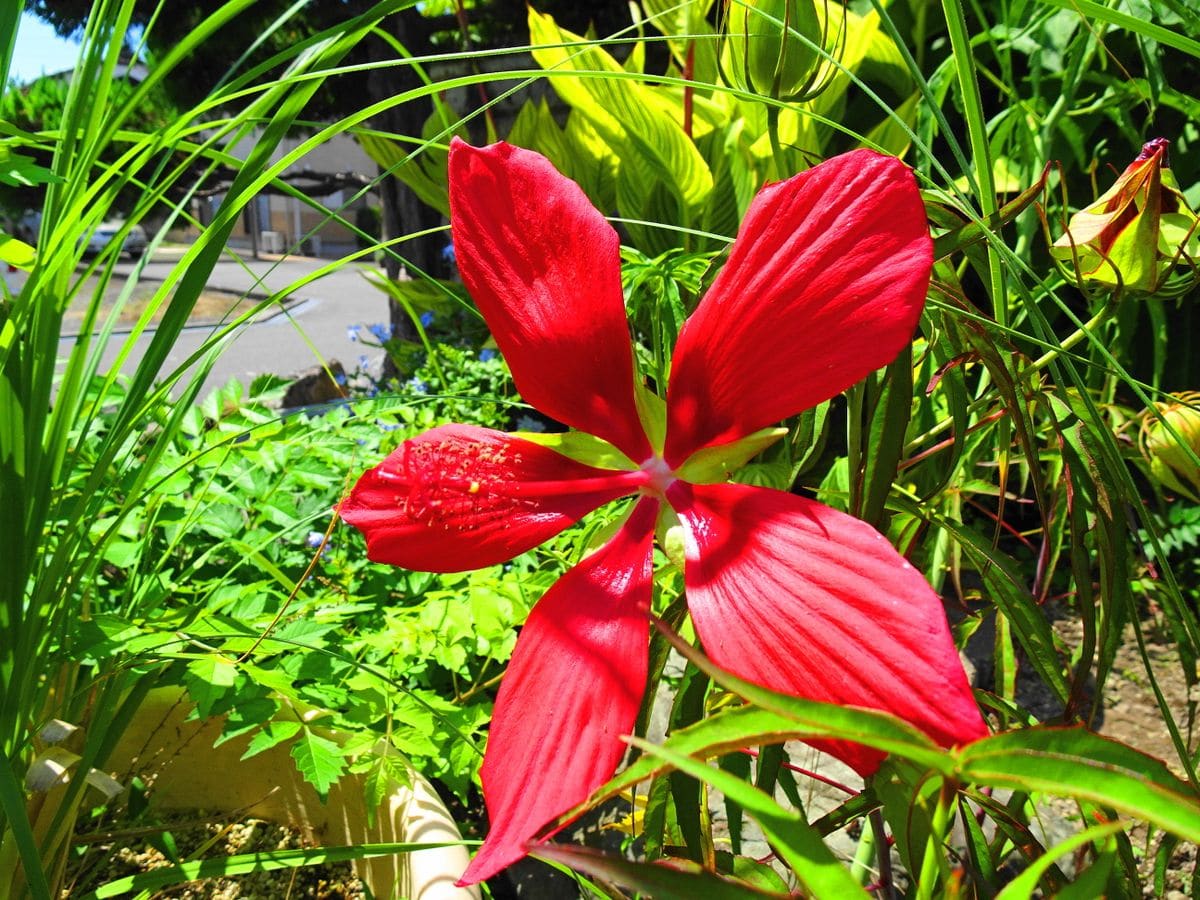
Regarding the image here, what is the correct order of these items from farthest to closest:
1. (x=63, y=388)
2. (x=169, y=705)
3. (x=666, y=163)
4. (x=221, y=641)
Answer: (x=666, y=163) < (x=169, y=705) < (x=221, y=641) < (x=63, y=388)

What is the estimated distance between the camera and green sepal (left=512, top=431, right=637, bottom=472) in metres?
0.35

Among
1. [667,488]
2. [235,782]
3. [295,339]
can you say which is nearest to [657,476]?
[667,488]

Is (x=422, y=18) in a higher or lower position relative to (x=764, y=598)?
higher

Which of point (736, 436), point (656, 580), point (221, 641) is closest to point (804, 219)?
point (736, 436)

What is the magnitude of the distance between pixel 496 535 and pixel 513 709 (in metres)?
0.07

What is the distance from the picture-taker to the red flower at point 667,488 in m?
0.23

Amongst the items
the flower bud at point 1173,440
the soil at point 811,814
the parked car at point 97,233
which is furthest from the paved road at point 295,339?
the flower bud at point 1173,440

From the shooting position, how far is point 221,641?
558 mm

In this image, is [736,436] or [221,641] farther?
[221,641]

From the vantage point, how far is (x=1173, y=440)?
0.45 metres

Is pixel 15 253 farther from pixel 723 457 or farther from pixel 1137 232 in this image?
pixel 1137 232

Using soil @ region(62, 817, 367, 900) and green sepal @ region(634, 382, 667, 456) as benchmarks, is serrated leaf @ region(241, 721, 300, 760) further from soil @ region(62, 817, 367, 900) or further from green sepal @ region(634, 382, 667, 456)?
green sepal @ region(634, 382, 667, 456)

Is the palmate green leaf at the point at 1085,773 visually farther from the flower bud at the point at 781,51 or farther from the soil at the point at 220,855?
the soil at the point at 220,855

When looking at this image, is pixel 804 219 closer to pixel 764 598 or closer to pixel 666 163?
pixel 764 598
